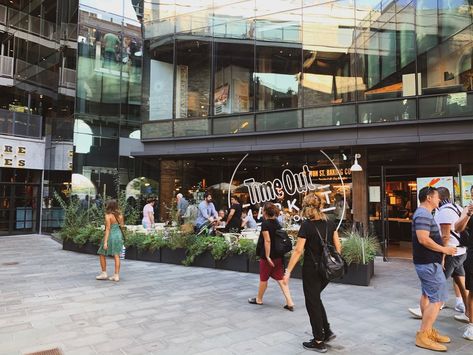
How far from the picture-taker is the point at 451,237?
5906 millimetres

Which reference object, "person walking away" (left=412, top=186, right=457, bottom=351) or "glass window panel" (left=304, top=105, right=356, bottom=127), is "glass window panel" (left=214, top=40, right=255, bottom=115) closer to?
"glass window panel" (left=304, top=105, right=356, bottom=127)

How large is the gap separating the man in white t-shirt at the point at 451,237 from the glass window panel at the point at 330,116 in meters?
8.39

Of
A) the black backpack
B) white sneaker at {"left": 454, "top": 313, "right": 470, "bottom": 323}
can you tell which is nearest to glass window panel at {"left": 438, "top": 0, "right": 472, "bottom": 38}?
white sneaker at {"left": 454, "top": 313, "right": 470, "bottom": 323}

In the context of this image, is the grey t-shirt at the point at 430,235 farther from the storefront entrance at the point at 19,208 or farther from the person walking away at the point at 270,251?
the storefront entrance at the point at 19,208

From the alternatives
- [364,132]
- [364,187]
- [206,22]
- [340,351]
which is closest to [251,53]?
[206,22]

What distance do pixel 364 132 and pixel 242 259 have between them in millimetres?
6810

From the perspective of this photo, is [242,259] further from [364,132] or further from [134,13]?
[134,13]

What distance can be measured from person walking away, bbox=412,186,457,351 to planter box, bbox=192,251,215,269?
605 cm

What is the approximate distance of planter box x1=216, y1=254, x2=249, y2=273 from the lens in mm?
9672

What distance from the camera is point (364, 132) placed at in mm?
13516

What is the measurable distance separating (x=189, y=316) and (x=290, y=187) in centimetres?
1031

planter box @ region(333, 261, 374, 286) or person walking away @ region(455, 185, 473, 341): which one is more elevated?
person walking away @ region(455, 185, 473, 341)

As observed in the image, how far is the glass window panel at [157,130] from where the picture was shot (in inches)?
698

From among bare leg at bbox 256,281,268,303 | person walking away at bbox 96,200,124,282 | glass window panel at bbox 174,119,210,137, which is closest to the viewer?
bare leg at bbox 256,281,268,303
